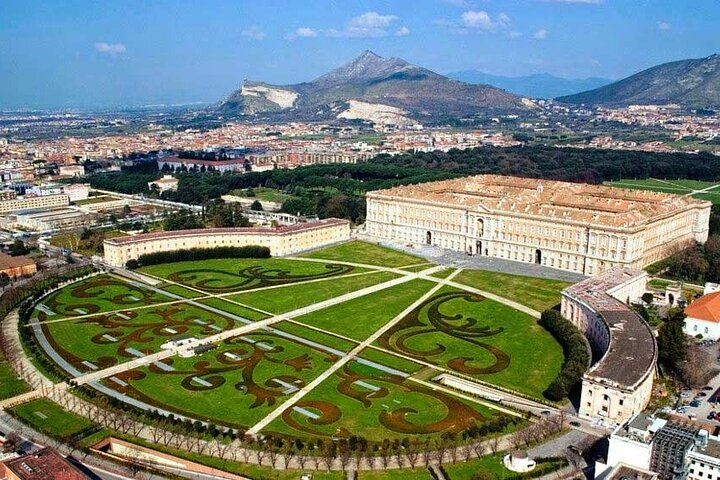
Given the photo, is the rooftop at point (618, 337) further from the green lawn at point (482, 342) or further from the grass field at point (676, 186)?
the grass field at point (676, 186)

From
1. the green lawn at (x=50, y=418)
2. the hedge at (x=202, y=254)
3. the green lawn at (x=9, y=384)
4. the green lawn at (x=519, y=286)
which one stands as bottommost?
the green lawn at (x=50, y=418)

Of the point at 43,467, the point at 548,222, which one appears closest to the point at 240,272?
the point at 548,222

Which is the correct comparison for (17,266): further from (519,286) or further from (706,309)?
(706,309)

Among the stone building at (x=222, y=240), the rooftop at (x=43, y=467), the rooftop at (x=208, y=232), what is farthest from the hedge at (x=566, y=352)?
the rooftop at (x=208, y=232)

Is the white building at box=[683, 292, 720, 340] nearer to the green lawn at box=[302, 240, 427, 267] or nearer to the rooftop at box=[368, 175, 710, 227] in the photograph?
the rooftop at box=[368, 175, 710, 227]

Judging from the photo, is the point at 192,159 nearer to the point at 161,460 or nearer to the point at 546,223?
the point at 546,223

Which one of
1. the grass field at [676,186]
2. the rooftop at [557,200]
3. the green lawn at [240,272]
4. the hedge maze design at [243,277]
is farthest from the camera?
the grass field at [676,186]

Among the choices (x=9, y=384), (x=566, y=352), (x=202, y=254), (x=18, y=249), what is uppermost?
(x=18, y=249)

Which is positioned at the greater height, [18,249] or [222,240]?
[222,240]

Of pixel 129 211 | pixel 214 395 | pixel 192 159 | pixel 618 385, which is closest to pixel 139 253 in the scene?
pixel 129 211
